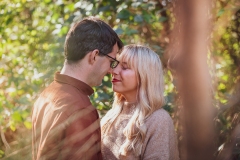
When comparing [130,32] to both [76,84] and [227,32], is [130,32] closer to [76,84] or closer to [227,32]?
[227,32]

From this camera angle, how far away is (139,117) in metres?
2.95

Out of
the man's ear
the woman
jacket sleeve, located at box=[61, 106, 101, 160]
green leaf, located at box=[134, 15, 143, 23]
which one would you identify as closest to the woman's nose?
the woman

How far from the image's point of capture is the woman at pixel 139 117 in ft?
9.36

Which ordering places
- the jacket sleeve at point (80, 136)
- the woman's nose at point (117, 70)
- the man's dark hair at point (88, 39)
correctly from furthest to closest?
the woman's nose at point (117, 70) → the man's dark hair at point (88, 39) → the jacket sleeve at point (80, 136)

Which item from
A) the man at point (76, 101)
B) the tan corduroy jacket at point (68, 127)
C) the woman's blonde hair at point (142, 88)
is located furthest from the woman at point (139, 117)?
the tan corduroy jacket at point (68, 127)

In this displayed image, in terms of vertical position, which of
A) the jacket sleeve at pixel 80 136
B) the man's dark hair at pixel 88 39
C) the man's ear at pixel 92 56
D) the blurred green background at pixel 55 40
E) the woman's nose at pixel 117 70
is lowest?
the blurred green background at pixel 55 40

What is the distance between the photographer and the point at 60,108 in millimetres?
2191

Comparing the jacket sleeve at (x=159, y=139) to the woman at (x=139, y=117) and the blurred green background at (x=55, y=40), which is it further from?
the blurred green background at (x=55, y=40)

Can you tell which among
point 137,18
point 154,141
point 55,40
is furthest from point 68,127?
point 55,40

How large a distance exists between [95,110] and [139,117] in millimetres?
722

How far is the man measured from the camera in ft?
7.00

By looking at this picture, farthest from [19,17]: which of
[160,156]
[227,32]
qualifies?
[160,156]

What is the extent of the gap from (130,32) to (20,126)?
2279 millimetres

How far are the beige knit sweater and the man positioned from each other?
1.48 ft
